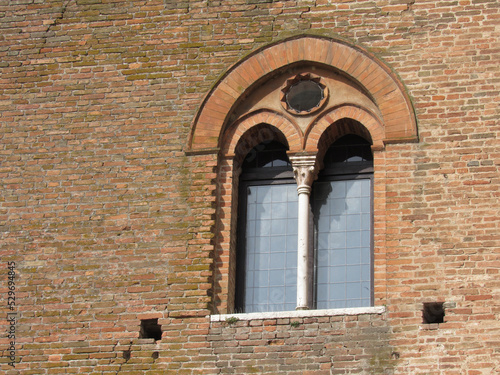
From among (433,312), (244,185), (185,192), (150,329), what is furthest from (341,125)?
(150,329)

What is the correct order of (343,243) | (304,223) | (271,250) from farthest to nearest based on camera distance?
1. (271,250)
2. (343,243)
3. (304,223)

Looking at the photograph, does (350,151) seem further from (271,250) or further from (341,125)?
(271,250)

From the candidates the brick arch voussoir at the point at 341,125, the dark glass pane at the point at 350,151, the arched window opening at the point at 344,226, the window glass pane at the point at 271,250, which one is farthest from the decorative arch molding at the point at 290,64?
the window glass pane at the point at 271,250

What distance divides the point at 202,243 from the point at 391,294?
93.0 inches

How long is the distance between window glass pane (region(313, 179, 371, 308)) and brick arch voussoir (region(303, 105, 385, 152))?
0.56 metres

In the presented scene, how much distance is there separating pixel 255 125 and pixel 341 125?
3.54 ft

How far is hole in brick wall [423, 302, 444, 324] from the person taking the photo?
15.0 meters

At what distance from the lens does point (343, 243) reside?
16172 mm

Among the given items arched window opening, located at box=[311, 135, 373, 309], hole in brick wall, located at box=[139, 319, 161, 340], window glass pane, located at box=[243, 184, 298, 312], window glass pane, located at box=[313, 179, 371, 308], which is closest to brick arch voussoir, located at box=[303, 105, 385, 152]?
arched window opening, located at box=[311, 135, 373, 309]

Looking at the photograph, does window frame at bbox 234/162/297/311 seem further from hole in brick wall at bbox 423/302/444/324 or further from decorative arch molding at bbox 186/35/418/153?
hole in brick wall at bbox 423/302/444/324

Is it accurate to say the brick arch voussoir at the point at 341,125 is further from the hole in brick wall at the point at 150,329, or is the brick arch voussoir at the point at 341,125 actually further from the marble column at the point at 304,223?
the hole in brick wall at the point at 150,329

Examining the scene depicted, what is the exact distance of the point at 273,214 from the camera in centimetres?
1655

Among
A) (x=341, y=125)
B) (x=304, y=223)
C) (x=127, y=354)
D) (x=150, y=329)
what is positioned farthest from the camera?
(x=341, y=125)

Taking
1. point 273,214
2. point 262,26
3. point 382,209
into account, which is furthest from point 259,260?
point 262,26
